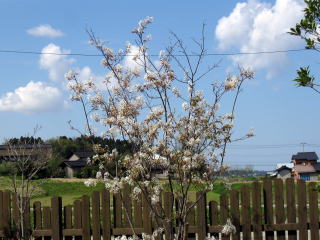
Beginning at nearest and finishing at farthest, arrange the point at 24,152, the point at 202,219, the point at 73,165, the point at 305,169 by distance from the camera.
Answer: the point at 202,219 < the point at 24,152 < the point at 73,165 < the point at 305,169

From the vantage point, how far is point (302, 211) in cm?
758

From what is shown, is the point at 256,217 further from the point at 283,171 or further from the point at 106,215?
the point at 283,171

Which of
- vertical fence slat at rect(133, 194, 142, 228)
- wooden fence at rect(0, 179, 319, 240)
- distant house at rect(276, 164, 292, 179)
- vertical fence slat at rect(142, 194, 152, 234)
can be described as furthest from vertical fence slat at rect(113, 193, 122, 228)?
distant house at rect(276, 164, 292, 179)

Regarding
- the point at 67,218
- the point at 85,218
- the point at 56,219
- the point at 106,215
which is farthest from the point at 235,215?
the point at 56,219

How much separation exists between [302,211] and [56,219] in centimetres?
394

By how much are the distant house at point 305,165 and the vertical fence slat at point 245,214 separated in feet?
182

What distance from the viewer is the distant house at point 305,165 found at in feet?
201

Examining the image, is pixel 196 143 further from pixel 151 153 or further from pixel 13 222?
pixel 13 222

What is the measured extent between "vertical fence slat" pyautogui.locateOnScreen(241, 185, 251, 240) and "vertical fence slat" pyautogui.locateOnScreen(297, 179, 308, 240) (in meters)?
0.83

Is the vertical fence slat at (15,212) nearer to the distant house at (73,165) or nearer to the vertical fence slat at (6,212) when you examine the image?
the vertical fence slat at (6,212)

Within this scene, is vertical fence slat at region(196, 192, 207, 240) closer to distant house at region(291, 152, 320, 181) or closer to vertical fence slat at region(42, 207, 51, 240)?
vertical fence slat at region(42, 207, 51, 240)

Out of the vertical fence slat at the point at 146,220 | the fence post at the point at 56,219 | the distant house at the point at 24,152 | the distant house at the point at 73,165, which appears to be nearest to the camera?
the vertical fence slat at the point at 146,220

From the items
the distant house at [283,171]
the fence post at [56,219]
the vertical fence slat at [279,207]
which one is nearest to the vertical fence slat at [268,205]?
the vertical fence slat at [279,207]

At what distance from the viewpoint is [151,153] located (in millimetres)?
5344
